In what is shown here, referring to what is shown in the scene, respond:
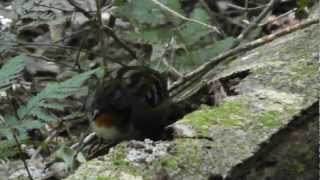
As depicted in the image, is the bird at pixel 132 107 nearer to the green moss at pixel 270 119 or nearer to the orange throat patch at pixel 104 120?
the orange throat patch at pixel 104 120

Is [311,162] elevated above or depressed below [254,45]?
below

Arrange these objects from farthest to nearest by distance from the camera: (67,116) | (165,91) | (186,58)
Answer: (67,116)
(186,58)
(165,91)

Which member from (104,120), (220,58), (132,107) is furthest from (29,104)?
(220,58)

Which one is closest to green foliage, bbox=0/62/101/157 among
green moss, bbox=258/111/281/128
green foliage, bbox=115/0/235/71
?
green moss, bbox=258/111/281/128

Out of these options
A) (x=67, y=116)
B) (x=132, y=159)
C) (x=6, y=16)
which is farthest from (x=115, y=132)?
(x=67, y=116)

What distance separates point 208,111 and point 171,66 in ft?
3.89

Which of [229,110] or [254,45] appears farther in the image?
[254,45]

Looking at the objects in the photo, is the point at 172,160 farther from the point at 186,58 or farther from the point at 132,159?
the point at 186,58

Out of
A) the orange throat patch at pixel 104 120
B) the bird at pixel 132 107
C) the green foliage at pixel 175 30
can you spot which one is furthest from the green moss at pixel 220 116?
the green foliage at pixel 175 30

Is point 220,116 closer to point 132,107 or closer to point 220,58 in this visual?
point 132,107

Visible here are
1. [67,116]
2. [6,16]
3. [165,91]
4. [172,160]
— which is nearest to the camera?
[172,160]

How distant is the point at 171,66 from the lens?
3.81 meters

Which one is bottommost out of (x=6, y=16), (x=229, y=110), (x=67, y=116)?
(x=67, y=116)

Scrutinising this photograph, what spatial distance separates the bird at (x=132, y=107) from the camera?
101 inches
